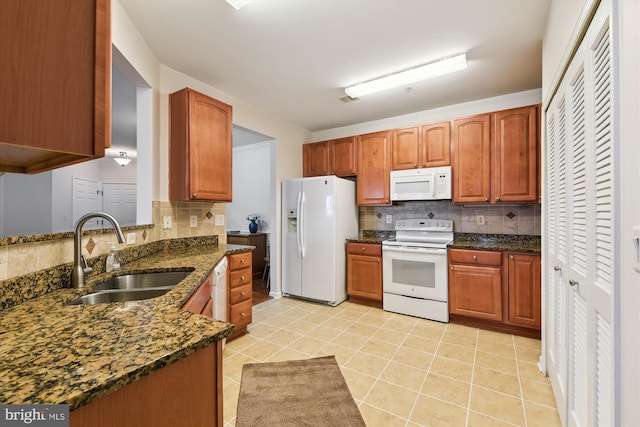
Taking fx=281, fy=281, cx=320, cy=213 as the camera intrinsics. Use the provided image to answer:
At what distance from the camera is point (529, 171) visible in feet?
9.24

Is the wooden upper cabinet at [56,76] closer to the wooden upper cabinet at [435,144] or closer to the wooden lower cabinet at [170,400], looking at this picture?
the wooden lower cabinet at [170,400]

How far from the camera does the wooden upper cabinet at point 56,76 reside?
0.55m

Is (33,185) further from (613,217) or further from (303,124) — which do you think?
(613,217)

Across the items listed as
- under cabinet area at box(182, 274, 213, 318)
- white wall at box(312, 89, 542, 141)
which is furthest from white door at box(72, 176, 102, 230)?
white wall at box(312, 89, 542, 141)

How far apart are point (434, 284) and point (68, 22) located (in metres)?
3.28

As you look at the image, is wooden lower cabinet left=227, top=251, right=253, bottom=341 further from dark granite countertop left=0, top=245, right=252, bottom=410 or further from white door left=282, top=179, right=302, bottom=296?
dark granite countertop left=0, top=245, right=252, bottom=410

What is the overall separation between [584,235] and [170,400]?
63.7 inches

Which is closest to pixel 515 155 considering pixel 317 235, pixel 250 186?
pixel 317 235

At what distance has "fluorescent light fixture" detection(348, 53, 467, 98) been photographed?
7.92 feet

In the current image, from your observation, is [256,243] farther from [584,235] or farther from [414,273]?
[584,235]

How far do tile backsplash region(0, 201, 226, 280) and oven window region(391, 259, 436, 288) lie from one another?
2.05 metres

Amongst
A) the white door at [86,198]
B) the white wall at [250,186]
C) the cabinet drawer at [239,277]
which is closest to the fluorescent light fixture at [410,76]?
the cabinet drawer at [239,277]

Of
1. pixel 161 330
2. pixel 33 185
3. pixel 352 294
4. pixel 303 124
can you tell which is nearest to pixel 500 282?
pixel 352 294
